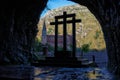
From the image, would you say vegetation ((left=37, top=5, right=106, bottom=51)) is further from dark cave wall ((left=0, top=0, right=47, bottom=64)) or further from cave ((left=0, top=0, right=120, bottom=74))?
cave ((left=0, top=0, right=120, bottom=74))

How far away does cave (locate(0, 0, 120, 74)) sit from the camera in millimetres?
10570

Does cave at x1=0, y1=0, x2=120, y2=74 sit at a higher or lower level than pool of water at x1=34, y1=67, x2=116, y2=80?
higher

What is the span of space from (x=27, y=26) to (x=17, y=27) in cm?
192

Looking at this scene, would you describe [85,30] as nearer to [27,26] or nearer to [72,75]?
[27,26]

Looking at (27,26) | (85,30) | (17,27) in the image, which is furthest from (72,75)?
(85,30)

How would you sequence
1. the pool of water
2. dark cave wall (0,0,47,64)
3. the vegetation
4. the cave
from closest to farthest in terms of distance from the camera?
1. the pool of water
2. the cave
3. dark cave wall (0,0,47,64)
4. the vegetation

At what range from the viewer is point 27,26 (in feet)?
57.9

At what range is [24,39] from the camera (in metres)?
17.6

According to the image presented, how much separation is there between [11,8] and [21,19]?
2522 mm

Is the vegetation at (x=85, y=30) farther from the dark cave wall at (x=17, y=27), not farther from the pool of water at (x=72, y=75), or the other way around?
the pool of water at (x=72, y=75)

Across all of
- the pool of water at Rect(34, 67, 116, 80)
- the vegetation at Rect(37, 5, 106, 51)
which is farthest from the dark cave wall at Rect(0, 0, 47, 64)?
the vegetation at Rect(37, 5, 106, 51)

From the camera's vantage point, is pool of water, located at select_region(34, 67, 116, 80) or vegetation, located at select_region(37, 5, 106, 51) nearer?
pool of water, located at select_region(34, 67, 116, 80)

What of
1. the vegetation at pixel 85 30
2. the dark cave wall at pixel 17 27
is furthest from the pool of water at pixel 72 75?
the vegetation at pixel 85 30

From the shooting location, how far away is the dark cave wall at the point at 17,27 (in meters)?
12.9
